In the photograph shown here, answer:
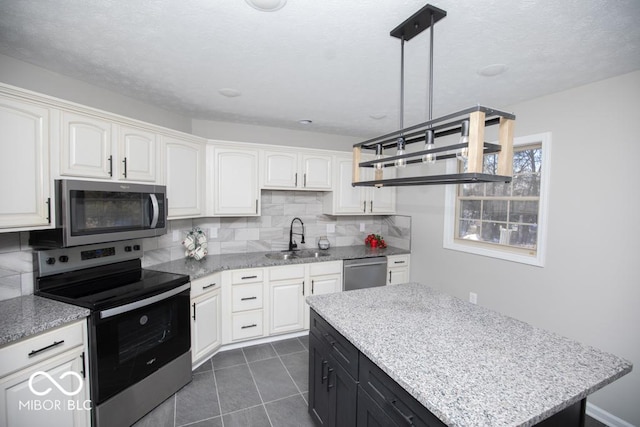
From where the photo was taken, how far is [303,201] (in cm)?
388

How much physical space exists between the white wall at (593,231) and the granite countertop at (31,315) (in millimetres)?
3400

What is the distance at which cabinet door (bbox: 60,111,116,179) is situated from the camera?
185 centimetres

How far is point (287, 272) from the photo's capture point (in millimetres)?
3186

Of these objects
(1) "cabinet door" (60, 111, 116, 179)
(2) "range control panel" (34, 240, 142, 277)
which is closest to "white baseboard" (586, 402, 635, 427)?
(2) "range control panel" (34, 240, 142, 277)

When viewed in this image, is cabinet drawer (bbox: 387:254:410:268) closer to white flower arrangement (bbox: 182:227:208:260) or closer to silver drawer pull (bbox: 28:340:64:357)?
white flower arrangement (bbox: 182:227:208:260)

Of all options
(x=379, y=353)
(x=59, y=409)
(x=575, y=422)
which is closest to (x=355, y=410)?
(x=379, y=353)

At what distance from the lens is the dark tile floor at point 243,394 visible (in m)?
2.06

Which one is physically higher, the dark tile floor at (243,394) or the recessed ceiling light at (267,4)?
the recessed ceiling light at (267,4)

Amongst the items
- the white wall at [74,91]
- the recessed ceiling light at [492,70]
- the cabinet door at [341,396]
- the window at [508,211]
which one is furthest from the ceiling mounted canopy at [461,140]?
the white wall at [74,91]

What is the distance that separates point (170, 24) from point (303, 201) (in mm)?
2575

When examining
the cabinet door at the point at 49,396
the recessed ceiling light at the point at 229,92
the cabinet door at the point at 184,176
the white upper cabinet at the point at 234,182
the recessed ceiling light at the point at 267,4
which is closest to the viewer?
the recessed ceiling light at the point at 267,4

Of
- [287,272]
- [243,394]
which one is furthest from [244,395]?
[287,272]

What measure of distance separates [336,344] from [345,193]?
2422 mm

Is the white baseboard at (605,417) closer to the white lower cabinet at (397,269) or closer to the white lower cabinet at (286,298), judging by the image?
the white lower cabinet at (397,269)
